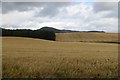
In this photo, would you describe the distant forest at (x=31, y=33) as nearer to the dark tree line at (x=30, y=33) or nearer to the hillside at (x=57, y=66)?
the dark tree line at (x=30, y=33)

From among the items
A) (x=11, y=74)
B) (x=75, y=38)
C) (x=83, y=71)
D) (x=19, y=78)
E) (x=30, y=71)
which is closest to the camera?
(x=19, y=78)

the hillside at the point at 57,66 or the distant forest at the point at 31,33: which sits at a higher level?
the distant forest at the point at 31,33

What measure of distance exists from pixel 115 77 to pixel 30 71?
10.9 ft

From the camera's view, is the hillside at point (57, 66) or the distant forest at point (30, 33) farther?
the distant forest at point (30, 33)

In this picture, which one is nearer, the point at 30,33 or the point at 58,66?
the point at 58,66

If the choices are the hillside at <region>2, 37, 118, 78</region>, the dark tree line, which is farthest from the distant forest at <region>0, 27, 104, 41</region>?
the hillside at <region>2, 37, 118, 78</region>

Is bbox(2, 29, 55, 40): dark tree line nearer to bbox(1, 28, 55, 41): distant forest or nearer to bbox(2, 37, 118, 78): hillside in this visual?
bbox(1, 28, 55, 41): distant forest

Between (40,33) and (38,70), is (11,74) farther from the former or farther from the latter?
(40,33)

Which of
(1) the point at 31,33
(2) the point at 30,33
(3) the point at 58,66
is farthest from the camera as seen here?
(1) the point at 31,33

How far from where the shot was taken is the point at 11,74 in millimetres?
9305

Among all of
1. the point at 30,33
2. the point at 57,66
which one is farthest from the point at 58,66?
the point at 30,33

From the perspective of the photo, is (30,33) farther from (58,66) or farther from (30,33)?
(58,66)

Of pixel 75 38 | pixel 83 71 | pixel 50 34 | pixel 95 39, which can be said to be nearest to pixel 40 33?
pixel 50 34

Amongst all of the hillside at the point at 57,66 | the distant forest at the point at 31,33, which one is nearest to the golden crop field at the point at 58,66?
the hillside at the point at 57,66
